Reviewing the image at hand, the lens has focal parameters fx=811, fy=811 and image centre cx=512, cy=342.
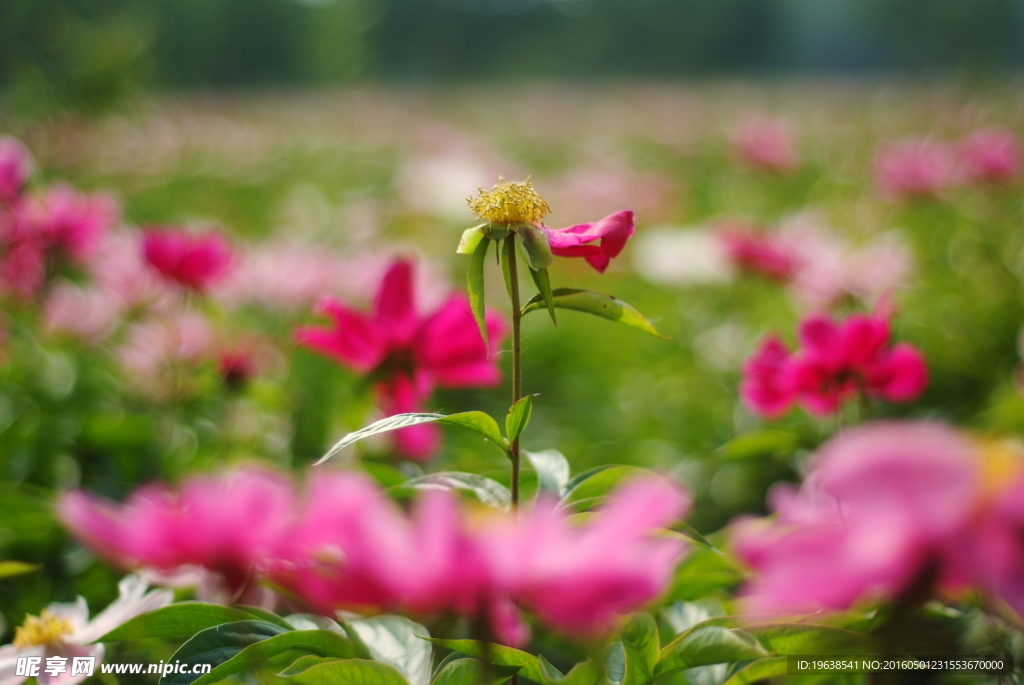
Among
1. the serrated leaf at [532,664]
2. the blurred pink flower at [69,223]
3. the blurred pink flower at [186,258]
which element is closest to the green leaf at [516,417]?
the serrated leaf at [532,664]

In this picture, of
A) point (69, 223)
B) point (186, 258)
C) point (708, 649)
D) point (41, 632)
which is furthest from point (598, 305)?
point (69, 223)

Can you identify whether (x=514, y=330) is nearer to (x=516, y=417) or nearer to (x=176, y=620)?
(x=516, y=417)

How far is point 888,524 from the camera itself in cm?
22

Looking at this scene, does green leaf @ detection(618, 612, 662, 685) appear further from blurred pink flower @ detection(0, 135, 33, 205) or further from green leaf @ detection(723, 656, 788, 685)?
blurred pink flower @ detection(0, 135, 33, 205)

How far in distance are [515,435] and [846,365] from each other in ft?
1.02

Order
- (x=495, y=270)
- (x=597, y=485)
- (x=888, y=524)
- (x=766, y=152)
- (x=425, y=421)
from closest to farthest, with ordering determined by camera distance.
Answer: (x=888, y=524)
(x=425, y=421)
(x=597, y=485)
(x=495, y=270)
(x=766, y=152)

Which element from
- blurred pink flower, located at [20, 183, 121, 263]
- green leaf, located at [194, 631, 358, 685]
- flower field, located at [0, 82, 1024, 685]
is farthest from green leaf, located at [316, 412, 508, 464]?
blurred pink flower, located at [20, 183, 121, 263]

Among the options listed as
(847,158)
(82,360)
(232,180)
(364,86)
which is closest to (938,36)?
(364,86)

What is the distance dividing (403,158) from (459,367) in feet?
14.4

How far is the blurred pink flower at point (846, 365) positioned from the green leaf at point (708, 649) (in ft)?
0.86

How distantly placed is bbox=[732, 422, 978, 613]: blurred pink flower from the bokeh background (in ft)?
1.15

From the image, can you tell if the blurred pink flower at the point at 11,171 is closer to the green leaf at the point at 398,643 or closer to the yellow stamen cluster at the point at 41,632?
the yellow stamen cluster at the point at 41,632

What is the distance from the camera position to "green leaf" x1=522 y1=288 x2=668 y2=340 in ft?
1.40

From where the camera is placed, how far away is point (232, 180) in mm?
3861
